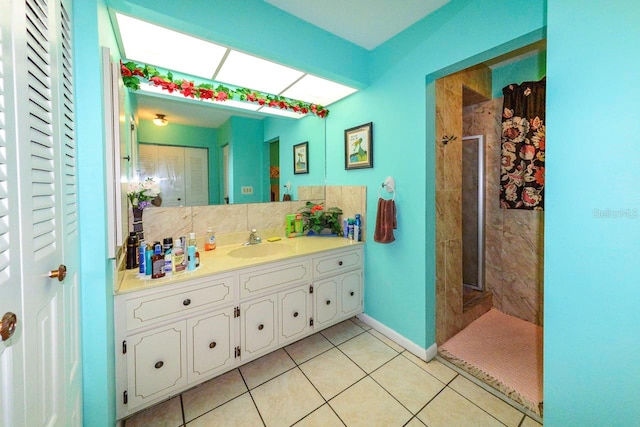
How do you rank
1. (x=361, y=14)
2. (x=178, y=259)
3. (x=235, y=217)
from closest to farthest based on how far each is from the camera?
(x=178, y=259) → (x=361, y=14) → (x=235, y=217)

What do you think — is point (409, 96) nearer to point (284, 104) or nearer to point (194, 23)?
point (284, 104)

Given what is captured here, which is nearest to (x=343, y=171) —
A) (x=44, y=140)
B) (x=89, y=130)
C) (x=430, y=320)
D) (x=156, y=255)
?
(x=430, y=320)

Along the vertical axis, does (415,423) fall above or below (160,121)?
below

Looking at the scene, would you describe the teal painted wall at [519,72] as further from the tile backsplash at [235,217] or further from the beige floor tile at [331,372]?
the beige floor tile at [331,372]

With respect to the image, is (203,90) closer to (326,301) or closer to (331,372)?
(326,301)

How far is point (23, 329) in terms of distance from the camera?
1.94ft

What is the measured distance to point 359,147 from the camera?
2.30 metres

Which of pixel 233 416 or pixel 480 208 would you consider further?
pixel 480 208

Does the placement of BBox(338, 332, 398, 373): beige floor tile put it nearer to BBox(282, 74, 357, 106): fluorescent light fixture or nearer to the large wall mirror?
the large wall mirror

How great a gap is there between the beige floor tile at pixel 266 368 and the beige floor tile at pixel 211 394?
5cm

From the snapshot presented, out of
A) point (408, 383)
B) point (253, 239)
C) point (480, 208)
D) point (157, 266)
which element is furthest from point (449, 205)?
point (157, 266)

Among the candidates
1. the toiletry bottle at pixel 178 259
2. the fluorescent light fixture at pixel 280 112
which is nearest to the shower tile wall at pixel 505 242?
the fluorescent light fixture at pixel 280 112

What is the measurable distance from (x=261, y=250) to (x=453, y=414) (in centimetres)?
168

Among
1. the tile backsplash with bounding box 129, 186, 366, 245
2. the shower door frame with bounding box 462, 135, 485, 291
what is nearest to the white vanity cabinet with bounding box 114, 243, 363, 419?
the tile backsplash with bounding box 129, 186, 366, 245
